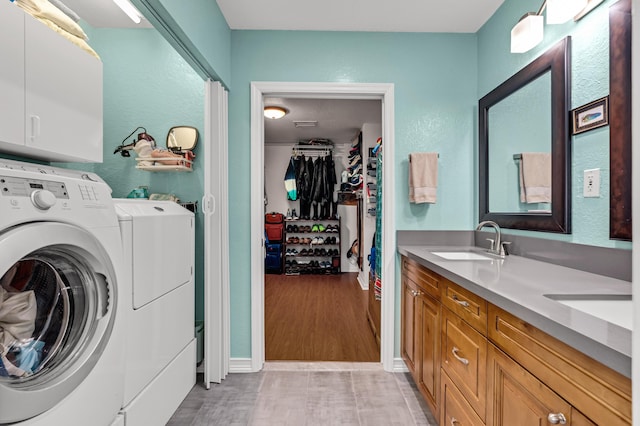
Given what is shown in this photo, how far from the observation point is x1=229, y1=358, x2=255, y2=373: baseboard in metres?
2.30

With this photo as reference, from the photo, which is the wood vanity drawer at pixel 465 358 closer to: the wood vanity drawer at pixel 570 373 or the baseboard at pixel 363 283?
the wood vanity drawer at pixel 570 373

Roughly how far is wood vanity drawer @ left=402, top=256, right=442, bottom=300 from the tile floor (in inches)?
28.7

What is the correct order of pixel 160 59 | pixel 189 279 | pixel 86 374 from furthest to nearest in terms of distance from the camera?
1. pixel 160 59
2. pixel 189 279
3. pixel 86 374

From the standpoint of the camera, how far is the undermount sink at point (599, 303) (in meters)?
1.05

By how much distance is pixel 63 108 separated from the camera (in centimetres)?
142

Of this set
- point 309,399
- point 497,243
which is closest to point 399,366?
point 309,399

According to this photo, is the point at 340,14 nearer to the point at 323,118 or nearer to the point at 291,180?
the point at 323,118

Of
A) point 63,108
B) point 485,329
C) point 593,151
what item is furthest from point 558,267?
point 63,108

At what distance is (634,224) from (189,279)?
1976 millimetres

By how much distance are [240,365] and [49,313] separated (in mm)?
1511

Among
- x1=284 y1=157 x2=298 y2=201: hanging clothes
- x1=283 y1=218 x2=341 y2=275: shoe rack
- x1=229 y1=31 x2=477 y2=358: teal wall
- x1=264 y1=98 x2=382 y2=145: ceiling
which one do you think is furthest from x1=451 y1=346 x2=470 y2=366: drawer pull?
x1=284 y1=157 x2=298 y2=201: hanging clothes

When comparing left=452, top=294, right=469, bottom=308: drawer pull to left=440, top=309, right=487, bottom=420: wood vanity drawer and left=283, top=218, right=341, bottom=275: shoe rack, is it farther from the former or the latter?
left=283, top=218, right=341, bottom=275: shoe rack

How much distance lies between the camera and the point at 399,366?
2.30 meters

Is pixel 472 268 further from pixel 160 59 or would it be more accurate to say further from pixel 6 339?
pixel 160 59
